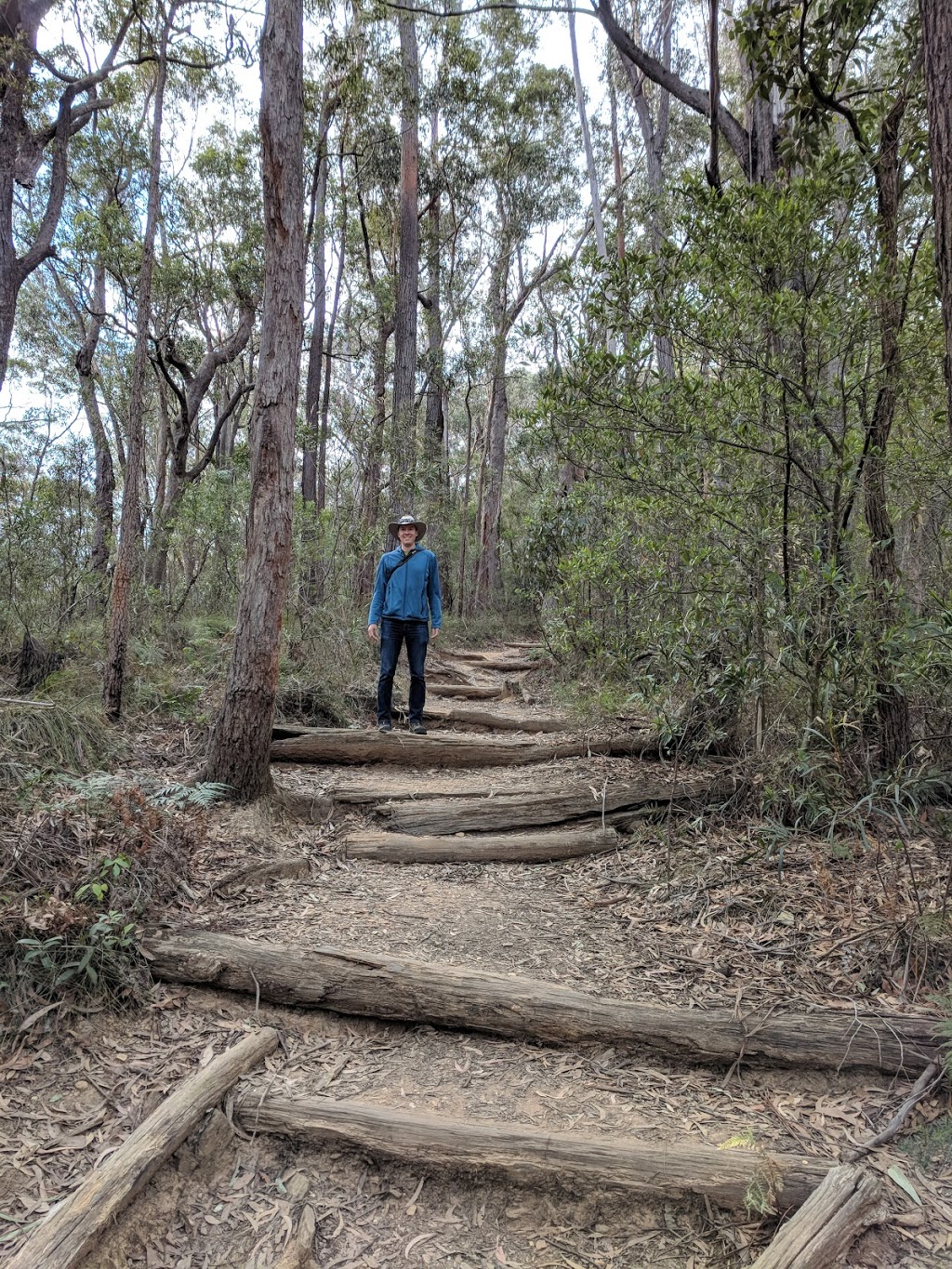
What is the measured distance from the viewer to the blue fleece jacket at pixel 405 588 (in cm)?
676

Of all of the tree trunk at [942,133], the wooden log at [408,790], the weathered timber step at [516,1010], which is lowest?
the weathered timber step at [516,1010]

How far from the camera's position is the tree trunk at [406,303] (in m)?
11.6

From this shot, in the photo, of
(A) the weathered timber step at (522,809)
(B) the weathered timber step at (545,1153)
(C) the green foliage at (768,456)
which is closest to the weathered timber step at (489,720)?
(A) the weathered timber step at (522,809)

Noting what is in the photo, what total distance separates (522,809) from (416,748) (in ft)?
5.22

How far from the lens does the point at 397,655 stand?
671cm

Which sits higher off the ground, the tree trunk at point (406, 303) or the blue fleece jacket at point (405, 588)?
the tree trunk at point (406, 303)

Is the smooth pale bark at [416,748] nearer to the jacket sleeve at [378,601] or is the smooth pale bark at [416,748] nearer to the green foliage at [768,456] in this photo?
the jacket sleeve at [378,601]

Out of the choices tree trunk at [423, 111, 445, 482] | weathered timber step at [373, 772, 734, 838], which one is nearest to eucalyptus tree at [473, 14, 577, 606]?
tree trunk at [423, 111, 445, 482]

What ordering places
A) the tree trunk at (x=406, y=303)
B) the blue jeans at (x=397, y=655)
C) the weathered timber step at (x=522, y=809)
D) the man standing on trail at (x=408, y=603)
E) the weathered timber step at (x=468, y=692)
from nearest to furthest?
the weathered timber step at (x=522, y=809) < the blue jeans at (x=397, y=655) < the man standing on trail at (x=408, y=603) < the weathered timber step at (x=468, y=692) < the tree trunk at (x=406, y=303)

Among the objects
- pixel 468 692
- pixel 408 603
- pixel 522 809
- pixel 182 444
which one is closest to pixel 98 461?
pixel 182 444

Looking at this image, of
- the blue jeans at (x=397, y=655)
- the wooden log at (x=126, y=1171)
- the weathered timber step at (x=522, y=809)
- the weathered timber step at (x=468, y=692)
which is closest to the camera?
the wooden log at (x=126, y=1171)

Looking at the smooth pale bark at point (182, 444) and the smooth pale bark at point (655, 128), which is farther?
the smooth pale bark at point (655, 128)

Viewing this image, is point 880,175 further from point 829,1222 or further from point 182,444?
point 182,444

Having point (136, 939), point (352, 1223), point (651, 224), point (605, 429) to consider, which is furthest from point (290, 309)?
point (651, 224)
